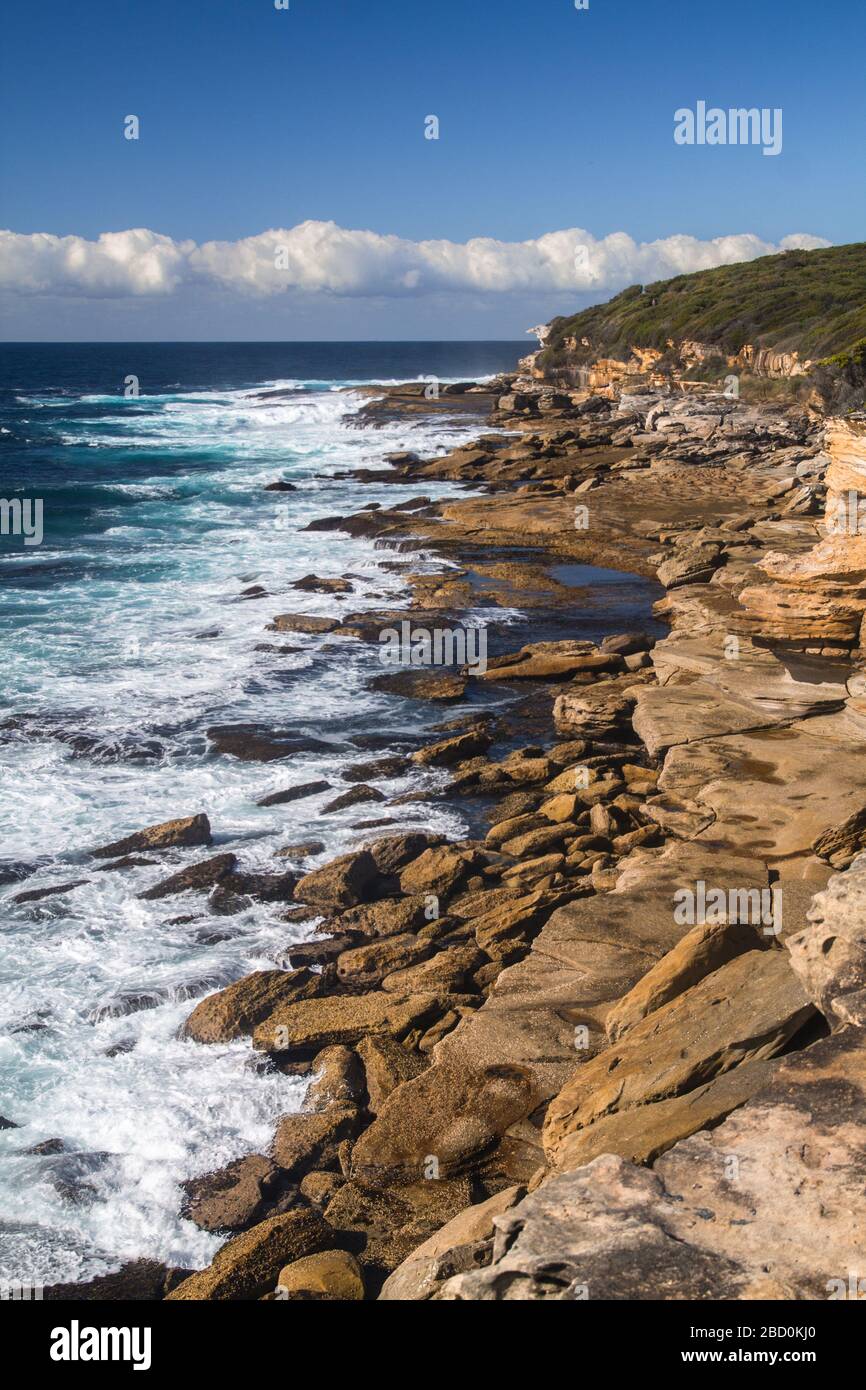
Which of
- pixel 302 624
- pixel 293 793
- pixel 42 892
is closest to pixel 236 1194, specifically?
pixel 42 892

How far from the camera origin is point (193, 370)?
484 ft

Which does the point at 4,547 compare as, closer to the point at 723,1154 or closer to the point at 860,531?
the point at 860,531

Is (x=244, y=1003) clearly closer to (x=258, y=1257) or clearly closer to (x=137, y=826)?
(x=258, y=1257)

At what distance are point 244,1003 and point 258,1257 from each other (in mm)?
3206

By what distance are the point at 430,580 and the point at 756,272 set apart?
202 feet

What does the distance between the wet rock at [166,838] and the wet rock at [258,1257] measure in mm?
6719

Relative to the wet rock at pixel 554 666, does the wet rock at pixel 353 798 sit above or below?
below

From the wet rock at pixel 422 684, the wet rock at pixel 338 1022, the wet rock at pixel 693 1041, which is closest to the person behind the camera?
the wet rock at pixel 693 1041

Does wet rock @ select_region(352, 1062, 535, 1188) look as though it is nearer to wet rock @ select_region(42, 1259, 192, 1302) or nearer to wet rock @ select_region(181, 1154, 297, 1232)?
wet rock @ select_region(181, 1154, 297, 1232)

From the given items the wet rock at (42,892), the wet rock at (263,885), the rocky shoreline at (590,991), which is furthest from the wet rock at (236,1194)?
the wet rock at (42,892)

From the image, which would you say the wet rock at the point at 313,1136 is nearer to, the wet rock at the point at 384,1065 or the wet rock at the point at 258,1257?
the wet rock at the point at 384,1065

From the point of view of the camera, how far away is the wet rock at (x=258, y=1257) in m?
7.50

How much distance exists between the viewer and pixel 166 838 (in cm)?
1416
